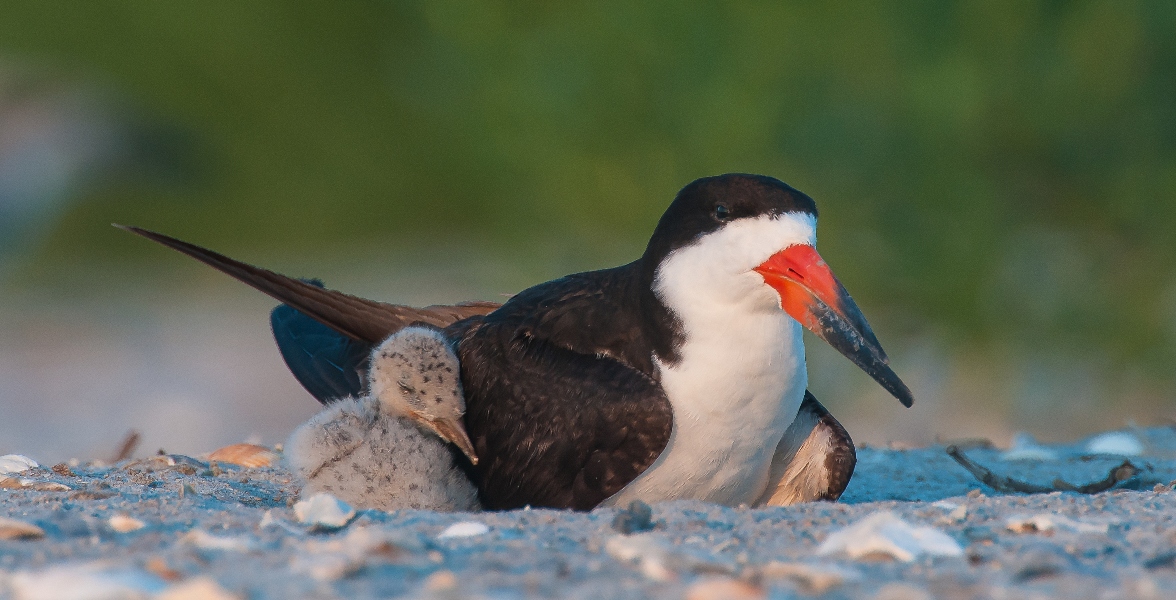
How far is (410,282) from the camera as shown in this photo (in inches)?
474

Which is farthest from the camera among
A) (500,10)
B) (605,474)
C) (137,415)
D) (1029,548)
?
(137,415)

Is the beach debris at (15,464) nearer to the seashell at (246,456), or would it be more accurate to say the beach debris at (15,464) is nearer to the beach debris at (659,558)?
the seashell at (246,456)

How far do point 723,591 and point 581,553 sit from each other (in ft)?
1.45

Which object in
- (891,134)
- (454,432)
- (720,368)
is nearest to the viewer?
(720,368)

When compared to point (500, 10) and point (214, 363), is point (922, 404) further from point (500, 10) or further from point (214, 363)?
point (214, 363)

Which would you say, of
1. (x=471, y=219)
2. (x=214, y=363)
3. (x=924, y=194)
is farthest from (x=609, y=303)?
(x=471, y=219)

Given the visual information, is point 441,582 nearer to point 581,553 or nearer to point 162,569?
point 581,553

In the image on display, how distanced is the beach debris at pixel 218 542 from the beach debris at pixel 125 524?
20cm

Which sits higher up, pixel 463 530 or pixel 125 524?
pixel 463 530

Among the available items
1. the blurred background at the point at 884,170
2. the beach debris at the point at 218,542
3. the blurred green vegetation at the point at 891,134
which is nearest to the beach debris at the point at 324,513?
the beach debris at the point at 218,542

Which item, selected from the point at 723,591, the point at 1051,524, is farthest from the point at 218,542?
the point at 1051,524

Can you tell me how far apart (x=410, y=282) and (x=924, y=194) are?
21.0 ft

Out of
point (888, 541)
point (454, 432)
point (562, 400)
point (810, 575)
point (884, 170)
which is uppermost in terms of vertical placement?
point (884, 170)

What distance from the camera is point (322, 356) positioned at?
432 centimetres
